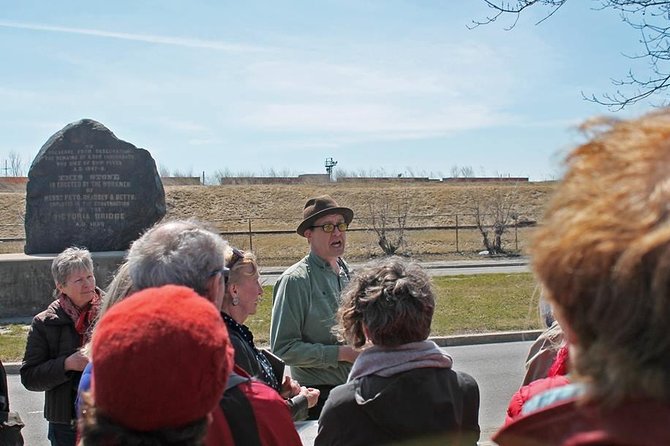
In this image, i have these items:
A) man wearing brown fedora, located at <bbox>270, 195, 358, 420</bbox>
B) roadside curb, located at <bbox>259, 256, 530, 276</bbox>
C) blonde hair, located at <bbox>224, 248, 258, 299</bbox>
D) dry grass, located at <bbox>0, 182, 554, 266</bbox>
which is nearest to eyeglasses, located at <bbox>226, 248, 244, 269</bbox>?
blonde hair, located at <bbox>224, 248, 258, 299</bbox>

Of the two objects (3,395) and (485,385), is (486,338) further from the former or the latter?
(3,395)

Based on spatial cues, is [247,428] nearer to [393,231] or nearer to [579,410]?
[579,410]

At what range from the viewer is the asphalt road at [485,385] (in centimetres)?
650

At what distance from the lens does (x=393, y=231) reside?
98.4 feet

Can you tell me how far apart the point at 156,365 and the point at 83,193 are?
1294cm

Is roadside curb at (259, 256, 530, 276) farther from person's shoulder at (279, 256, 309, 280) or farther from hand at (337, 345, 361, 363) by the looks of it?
hand at (337, 345, 361, 363)

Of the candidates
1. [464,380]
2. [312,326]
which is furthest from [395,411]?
[312,326]

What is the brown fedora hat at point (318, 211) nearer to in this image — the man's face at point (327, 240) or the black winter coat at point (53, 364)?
the man's face at point (327, 240)

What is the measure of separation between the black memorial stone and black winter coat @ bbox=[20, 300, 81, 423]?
386 inches

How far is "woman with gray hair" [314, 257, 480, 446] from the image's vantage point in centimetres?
255

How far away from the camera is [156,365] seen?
1511mm

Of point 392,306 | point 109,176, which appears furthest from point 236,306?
point 109,176

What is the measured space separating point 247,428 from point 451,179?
61670 millimetres

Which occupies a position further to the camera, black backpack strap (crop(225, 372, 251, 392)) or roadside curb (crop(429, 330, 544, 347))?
roadside curb (crop(429, 330, 544, 347))
